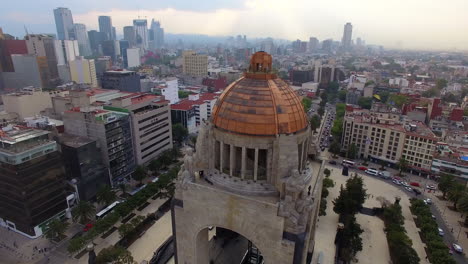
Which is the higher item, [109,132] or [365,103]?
[109,132]

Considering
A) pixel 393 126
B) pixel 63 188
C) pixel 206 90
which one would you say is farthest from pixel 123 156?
pixel 206 90

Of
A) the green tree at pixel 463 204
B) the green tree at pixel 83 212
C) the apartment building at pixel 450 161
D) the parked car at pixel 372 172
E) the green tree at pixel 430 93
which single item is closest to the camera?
the green tree at pixel 83 212

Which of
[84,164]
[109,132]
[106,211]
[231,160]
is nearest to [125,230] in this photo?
[106,211]

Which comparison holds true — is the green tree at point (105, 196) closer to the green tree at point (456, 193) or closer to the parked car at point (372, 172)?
the parked car at point (372, 172)

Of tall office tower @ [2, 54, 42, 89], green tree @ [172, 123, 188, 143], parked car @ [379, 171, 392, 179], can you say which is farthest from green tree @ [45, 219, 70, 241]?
tall office tower @ [2, 54, 42, 89]

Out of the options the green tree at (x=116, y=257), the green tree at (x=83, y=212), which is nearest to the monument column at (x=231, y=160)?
the green tree at (x=116, y=257)

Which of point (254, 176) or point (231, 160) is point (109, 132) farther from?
point (254, 176)

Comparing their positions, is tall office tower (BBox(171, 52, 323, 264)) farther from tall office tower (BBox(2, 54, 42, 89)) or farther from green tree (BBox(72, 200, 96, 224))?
tall office tower (BBox(2, 54, 42, 89))
